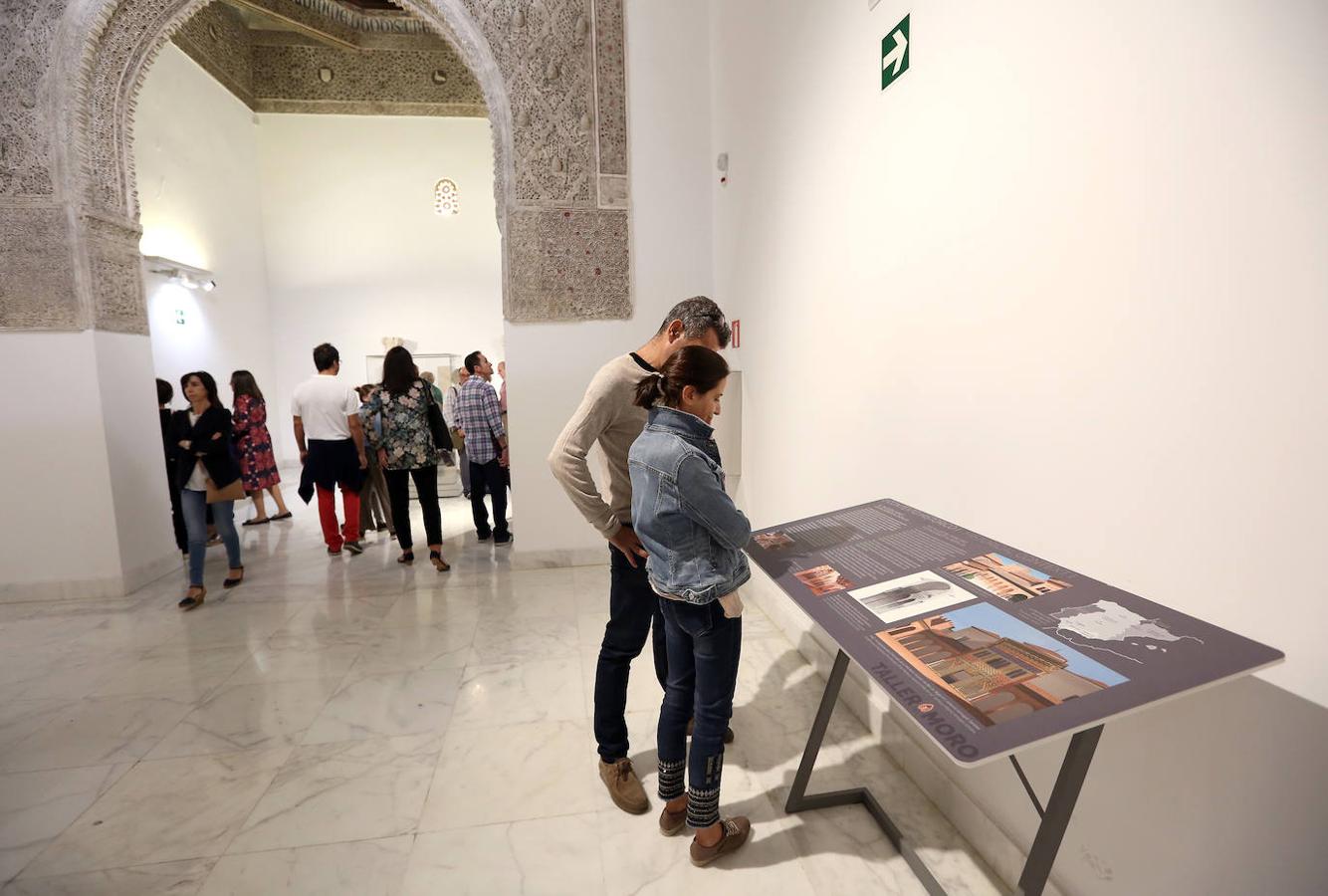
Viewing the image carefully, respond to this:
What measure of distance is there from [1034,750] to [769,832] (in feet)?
2.39

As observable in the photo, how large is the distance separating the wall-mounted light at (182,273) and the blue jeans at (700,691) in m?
6.38

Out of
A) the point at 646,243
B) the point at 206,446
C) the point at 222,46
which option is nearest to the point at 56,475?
the point at 206,446

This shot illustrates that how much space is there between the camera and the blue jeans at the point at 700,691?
1.52m

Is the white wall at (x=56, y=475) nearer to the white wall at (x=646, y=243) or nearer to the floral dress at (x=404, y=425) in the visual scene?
the floral dress at (x=404, y=425)

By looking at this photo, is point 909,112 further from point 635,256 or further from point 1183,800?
point 635,256

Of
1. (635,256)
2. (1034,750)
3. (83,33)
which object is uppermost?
(83,33)

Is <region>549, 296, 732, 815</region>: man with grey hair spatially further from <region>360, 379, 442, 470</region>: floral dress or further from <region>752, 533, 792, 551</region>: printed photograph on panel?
<region>360, 379, 442, 470</region>: floral dress

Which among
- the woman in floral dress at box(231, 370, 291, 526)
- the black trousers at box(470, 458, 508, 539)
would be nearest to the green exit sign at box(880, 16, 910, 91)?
the black trousers at box(470, 458, 508, 539)

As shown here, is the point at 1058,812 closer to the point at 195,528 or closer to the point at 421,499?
the point at 421,499

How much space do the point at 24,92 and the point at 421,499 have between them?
3.03 metres

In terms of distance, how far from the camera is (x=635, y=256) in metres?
3.95

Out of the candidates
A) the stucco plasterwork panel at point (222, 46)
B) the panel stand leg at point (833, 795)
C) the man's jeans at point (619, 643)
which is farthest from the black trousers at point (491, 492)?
the stucco plasterwork panel at point (222, 46)

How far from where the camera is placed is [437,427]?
13.3 feet

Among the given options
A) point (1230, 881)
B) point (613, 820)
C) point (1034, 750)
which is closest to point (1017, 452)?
point (1034, 750)
